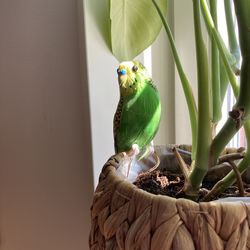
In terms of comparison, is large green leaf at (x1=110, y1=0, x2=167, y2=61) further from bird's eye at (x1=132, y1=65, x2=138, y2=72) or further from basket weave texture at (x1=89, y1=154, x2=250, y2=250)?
basket weave texture at (x1=89, y1=154, x2=250, y2=250)

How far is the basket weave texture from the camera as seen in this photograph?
291 millimetres

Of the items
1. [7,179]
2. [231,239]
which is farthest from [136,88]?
[7,179]

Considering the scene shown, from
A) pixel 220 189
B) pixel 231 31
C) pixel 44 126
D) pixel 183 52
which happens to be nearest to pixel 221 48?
pixel 231 31

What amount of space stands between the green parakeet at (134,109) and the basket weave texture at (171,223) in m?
0.11

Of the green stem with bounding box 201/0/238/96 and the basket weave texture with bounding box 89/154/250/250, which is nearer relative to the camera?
the basket weave texture with bounding box 89/154/250/250

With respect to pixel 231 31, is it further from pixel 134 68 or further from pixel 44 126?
pixel 44 126

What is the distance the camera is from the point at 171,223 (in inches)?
11.8

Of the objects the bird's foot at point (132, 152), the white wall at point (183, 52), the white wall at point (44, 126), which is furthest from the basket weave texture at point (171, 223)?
the white wall at point (183, 52)

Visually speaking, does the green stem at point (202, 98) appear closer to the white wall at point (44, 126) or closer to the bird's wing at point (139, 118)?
the bird's wing at point (139, 118)

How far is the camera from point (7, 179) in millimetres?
749

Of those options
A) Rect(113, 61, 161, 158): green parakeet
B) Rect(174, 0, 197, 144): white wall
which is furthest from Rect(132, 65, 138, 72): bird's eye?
Rect(174, 0, 197, 144): white wall

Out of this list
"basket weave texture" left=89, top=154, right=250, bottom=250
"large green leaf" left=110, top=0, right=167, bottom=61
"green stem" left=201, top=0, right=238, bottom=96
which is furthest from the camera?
"large green leaf" left=110, top=0, right=167, bottom=61

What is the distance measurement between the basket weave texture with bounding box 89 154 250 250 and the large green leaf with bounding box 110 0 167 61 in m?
0.28

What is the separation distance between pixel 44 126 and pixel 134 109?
0.26 metres
